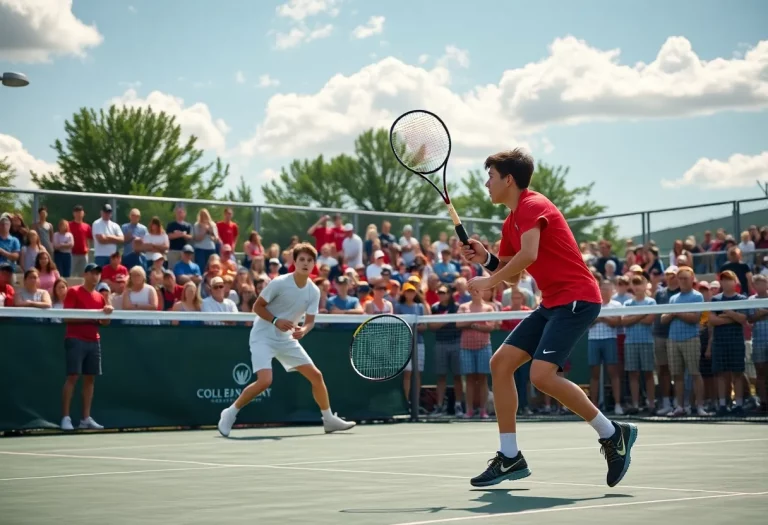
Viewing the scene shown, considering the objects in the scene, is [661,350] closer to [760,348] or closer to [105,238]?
[760,348]

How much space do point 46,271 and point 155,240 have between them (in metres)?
2.70

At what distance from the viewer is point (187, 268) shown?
61.5 feet

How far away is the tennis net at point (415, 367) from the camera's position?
14.3 meters

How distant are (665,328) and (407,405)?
3.96 meters

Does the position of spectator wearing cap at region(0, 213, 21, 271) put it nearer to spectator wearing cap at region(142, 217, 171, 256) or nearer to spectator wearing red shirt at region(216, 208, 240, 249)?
spectator wearing cap at region(142, 217, 171, 256)

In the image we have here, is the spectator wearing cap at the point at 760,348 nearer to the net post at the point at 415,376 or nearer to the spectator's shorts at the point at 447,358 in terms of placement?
the spectator's shorts at the point at 447,358

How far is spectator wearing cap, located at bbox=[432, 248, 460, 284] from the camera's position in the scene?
864 inches

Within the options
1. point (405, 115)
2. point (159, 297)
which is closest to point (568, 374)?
point (159, 297)

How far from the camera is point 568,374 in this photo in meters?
17.2

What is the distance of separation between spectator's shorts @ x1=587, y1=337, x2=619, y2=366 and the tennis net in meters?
0.02

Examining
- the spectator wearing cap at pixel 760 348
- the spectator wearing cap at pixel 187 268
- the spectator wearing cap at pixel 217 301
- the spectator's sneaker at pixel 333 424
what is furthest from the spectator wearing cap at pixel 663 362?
the spectator wearing cap at pixel 187 268

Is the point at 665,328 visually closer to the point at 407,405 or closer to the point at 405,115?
the point at 407,405

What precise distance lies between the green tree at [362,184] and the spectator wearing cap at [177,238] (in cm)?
5801

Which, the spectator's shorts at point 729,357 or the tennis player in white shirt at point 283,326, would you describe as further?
the spectator's shorts at point 729,357
